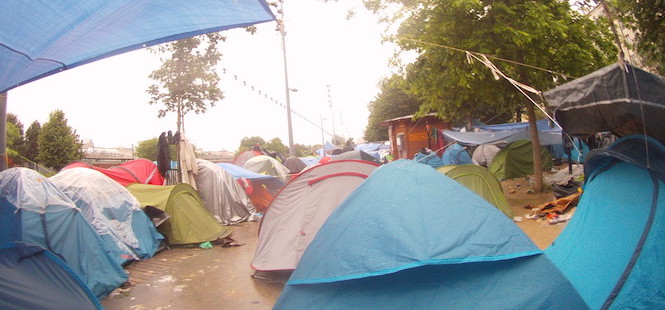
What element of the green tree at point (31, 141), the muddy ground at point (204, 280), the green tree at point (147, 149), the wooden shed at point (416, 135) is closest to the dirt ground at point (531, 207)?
the muddy ground at point (204, 280)

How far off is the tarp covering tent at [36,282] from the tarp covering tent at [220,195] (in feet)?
21.1

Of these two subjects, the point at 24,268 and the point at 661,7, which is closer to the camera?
the point at 24,268

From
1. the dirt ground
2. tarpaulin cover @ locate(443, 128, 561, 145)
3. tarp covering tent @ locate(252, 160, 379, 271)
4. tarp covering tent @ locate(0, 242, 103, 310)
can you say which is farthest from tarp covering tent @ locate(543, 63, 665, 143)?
tarpaulin cover @ locate(443, 128, 561, 145)

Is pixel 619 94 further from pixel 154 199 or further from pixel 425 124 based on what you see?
pixel 425 124

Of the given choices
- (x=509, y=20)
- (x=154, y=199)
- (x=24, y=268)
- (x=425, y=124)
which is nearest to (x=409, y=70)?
(x=509, y=20)

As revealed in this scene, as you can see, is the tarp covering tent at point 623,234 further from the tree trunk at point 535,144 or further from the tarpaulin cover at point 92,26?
the tree trunk at point 535,144

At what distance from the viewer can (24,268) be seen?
3.21 meters

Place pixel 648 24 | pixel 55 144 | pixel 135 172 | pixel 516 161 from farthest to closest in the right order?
1. pixel 55 144
2. pixel 516 161
3. pixel 135 172
4. pixel 648 24

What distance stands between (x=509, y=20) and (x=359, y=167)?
3963mm

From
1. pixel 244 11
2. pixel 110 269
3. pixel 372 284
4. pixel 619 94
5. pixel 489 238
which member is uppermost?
pixel 244 11

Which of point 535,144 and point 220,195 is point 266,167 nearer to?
point 220,195

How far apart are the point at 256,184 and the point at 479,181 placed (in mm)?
6686

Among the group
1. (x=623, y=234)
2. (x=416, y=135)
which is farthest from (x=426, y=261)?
(x=416, y=135)

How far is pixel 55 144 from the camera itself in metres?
19.8
